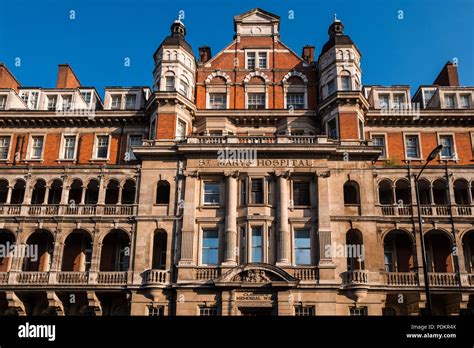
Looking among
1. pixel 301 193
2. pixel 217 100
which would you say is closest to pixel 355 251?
pixel 301 193

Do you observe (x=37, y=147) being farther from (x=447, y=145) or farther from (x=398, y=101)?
(x=447, y=145)

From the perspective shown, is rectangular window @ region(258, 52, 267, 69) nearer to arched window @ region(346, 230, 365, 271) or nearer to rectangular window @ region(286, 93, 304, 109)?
rectangular window @ region(286, 93, 304, 109)

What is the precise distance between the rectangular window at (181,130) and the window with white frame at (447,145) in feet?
69.8

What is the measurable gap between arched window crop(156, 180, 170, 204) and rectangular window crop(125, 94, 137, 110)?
9.43 m

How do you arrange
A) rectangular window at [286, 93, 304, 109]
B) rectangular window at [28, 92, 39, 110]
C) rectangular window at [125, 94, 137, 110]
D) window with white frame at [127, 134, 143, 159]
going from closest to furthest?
window with white frame at [127, 134, 143, 159] < rectangular window at [286, 93, 304, 109] < rectangular window at [125, 94, 137, 110] < rectangular window at [28, 92, 39, 110]

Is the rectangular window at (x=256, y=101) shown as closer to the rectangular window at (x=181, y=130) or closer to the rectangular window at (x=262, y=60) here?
the rectangular window at (x=262, y=60)

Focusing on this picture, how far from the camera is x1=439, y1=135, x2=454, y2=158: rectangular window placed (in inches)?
1623

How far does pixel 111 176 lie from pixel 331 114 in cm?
1785

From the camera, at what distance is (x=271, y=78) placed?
143 ft

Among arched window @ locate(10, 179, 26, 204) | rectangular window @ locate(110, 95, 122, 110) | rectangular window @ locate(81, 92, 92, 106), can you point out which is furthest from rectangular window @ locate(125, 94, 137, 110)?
arched window @ locate(10, 179, 26, 204)

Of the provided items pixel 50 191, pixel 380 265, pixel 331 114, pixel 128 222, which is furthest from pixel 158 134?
pixel 380 265

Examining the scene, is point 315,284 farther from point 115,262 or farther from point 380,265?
point 115,262

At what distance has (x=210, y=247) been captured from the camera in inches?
1380

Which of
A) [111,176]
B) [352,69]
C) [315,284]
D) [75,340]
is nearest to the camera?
[75,340]
